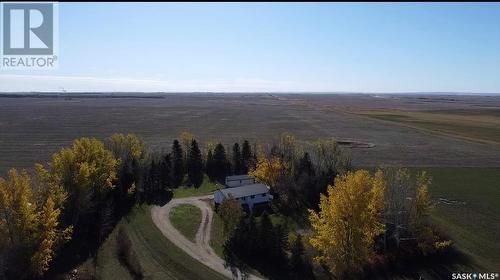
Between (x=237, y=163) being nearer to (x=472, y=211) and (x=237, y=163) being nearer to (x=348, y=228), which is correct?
(x=472, y=211)

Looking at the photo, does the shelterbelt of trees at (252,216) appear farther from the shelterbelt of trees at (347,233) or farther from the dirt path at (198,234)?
the dirt path at (198,234)

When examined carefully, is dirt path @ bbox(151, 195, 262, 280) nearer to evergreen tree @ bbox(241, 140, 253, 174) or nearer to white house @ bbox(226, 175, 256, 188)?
white house @ bbox(226, 175, 256, 188)

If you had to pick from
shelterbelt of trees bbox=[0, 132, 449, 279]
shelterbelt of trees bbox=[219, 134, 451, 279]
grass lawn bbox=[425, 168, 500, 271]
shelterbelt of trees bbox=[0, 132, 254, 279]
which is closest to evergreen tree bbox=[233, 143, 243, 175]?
shelterbelt of trees bbox=[0, 132, 254, 279]

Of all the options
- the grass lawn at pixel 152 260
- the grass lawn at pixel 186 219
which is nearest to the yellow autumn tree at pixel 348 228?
the grass lawn at pixel 152 260

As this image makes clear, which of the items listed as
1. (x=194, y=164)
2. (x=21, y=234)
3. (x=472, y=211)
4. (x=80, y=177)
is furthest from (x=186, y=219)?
(x=472, y=211)

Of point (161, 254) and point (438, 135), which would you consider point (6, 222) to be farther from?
point (438, 135)

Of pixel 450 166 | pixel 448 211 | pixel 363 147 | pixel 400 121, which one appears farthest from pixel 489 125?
pixel 448 211
